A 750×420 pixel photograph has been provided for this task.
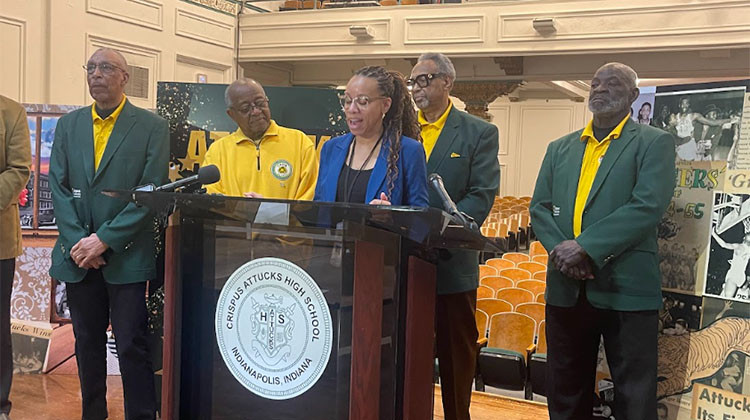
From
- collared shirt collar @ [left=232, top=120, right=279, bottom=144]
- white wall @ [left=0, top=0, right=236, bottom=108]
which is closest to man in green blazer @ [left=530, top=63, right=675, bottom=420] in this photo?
collared shirt collar @ [left=232, top=120, right=279, bottom=144]

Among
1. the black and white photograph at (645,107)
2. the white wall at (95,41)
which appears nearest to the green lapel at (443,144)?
the black and white photograph at (645,107)

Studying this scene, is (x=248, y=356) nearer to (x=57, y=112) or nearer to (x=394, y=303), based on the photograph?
(x=394, y=303)

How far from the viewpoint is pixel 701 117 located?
97.6 inches

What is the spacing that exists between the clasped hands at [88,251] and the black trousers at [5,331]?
0.66 meters

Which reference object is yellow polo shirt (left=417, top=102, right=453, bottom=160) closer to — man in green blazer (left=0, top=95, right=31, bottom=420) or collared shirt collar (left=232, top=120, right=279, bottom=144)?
collared shirt collar (left=232, top=120, right=279, bottom=144)

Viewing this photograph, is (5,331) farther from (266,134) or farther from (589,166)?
(589,166)

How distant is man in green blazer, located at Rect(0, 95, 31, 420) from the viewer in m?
2.73

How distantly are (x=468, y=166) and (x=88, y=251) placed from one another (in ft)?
4.56

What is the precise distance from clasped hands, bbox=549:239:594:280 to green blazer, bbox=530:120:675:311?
0.03 metres

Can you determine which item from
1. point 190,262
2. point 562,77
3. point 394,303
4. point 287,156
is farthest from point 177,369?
point 562,77

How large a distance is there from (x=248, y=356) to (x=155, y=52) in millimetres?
7428

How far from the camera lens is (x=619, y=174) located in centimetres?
222

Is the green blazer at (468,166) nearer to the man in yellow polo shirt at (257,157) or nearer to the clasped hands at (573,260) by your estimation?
the clasped hands at (573,260)

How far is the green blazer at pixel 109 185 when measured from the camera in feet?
7.96
